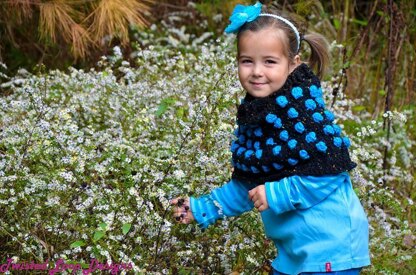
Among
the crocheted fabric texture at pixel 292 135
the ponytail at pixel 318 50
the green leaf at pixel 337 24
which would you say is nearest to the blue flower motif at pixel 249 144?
the crocheted fabric texture at pixel 292 135

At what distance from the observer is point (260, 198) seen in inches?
103

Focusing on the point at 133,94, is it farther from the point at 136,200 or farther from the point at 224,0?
the point at 224,0

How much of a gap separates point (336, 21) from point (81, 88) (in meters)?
2.16

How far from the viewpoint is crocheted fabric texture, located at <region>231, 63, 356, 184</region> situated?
2635 millimetres

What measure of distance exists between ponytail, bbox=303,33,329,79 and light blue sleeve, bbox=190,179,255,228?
1.82 feet

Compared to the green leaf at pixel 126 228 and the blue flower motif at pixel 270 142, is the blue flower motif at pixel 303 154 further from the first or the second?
the green leaf at pixel 126 228

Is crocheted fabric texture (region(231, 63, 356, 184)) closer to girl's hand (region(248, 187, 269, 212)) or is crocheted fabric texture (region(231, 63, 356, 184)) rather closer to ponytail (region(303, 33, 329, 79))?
girl's hand (region(248, 187, 269, 212))

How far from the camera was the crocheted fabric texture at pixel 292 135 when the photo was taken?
2.63 meters

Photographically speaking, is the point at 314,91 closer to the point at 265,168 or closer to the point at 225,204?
the point at 265,168

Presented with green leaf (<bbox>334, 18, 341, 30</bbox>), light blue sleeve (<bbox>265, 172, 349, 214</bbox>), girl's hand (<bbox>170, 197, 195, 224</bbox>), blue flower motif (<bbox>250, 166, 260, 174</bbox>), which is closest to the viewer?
light blue sleeve (<bbox>265, 172, 349, 214</bbox>)

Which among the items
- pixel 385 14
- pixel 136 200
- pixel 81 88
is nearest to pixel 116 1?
pixel 81 88

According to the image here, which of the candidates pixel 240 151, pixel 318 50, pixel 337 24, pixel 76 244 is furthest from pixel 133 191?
pixel 337 24

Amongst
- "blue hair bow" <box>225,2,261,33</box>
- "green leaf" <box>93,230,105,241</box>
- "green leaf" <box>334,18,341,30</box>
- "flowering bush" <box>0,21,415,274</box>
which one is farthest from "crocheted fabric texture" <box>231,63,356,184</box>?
"green leaf" <box>334,18,341,30</box>

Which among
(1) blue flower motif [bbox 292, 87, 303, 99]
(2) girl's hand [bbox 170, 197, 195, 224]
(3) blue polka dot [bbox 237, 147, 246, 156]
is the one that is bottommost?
(2) girl's hand [bbox 170, 197, 195, 224]
